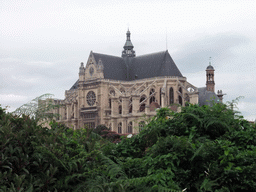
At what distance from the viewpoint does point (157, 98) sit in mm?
67188

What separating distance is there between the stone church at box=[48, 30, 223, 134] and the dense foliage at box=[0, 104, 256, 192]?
174ft

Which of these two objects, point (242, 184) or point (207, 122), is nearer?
point (242, 184)

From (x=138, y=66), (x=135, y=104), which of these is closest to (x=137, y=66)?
(x=138, y=66)

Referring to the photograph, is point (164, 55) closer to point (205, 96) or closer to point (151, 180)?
point (205, 96)

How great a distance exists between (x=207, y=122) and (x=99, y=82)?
6442 centimetres

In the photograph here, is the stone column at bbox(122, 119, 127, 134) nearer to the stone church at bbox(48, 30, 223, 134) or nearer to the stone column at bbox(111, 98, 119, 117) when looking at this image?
the stone church at bbox(48, 30, 223, 134)

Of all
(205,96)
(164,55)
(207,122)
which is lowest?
(207,122)

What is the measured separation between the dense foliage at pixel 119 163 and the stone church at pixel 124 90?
53009 millimetres

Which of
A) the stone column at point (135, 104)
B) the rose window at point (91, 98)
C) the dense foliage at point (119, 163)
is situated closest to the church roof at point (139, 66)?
the rose window at point (91, 98)

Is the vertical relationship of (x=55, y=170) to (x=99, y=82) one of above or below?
below

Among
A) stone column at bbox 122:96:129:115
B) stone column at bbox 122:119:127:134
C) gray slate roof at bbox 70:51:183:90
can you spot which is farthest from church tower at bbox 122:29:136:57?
stone column at bbox 122:119:127:134

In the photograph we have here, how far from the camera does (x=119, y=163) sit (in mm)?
6434

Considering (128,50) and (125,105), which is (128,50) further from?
(125,105)

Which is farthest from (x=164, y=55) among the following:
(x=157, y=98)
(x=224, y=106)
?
(x=224, y=106)
